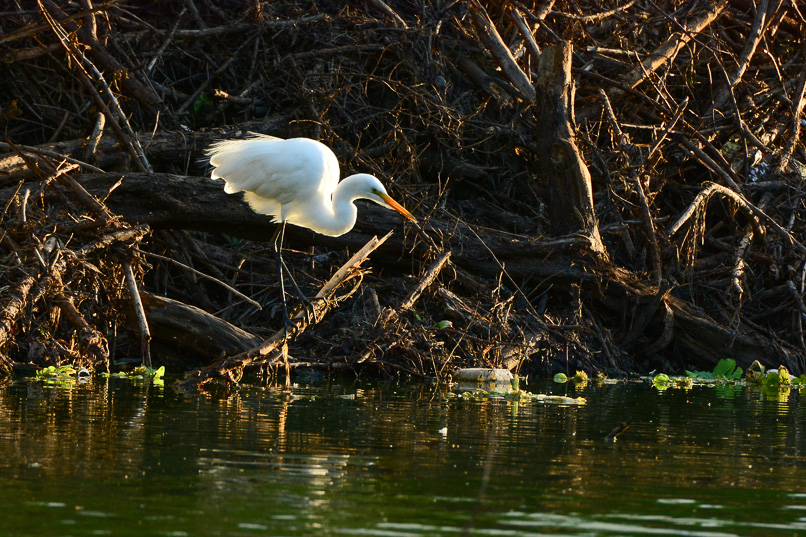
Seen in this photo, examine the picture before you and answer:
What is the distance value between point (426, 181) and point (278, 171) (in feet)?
13.6

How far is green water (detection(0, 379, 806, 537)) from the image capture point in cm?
329

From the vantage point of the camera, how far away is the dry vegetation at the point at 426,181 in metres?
8.91

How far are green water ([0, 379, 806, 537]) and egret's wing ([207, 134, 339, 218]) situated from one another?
92.9 inches

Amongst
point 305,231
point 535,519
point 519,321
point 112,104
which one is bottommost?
point 535,519

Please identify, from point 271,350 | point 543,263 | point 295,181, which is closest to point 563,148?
point 543,263

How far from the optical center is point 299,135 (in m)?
11.8

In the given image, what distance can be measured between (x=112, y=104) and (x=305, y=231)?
2390 mm

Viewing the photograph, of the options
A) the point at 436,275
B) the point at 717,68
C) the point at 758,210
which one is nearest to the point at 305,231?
the point at 436,275

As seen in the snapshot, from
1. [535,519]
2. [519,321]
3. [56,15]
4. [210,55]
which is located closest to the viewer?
[535,519]

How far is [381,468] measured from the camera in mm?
4297

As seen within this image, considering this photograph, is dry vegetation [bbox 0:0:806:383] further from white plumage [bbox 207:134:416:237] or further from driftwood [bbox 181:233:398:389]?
white plumage [bbox 207:134:416:237]

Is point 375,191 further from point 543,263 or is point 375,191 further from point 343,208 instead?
point 543,263

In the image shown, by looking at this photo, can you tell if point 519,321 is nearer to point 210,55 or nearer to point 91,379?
point 91,379

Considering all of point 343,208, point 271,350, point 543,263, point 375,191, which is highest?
point 375,191
